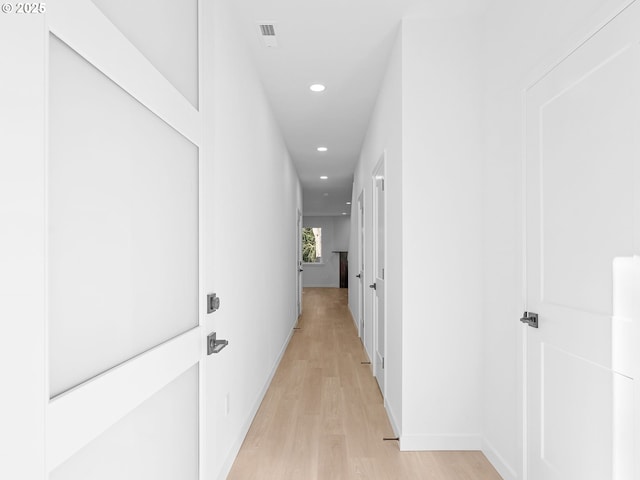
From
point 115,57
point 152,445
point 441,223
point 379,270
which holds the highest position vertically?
point 115,57

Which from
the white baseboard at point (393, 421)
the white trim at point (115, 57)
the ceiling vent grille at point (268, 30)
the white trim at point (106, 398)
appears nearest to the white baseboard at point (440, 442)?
the white baseboard at point (393, 421)

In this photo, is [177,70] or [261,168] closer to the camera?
[177,70]

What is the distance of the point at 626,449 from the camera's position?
1.34m

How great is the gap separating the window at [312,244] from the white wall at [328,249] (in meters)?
0.15

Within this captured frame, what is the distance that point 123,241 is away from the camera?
102cm

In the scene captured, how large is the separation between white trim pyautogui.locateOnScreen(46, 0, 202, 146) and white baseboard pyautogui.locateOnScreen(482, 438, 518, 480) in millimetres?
2280

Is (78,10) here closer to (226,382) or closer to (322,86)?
(226,382)

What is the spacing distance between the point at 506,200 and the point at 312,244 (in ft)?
40.5

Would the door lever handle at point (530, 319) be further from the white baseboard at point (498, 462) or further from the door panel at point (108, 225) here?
the door panel at point (108, 225)

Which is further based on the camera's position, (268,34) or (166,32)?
(268,34)

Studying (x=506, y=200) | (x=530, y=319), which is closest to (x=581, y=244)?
(x=530, y=319)

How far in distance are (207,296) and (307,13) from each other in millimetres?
1949

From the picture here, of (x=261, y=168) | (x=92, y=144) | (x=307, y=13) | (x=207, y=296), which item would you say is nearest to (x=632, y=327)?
(x=207, y=296)

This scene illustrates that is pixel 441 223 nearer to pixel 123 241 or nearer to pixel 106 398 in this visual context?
pixel 123 241
